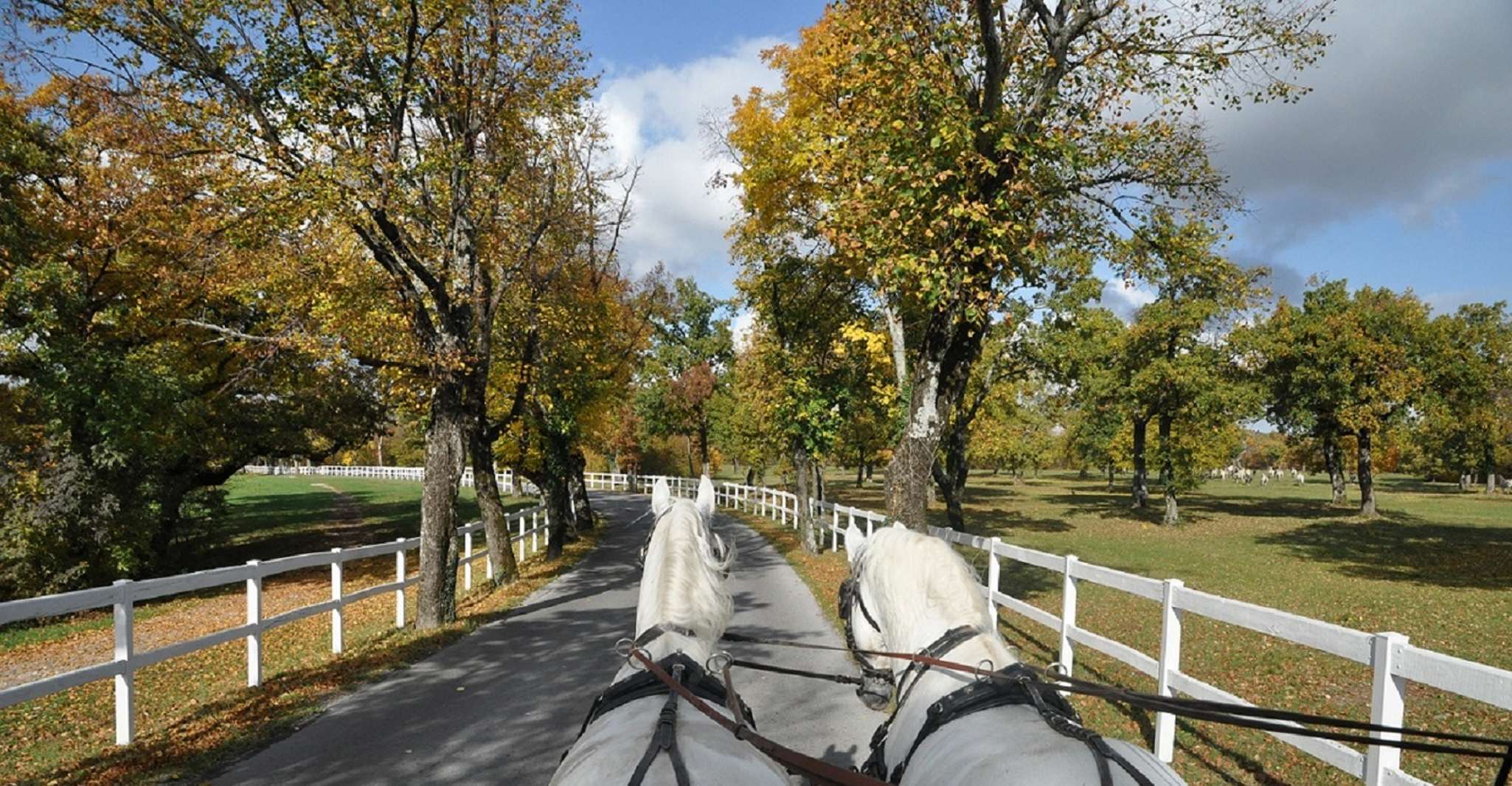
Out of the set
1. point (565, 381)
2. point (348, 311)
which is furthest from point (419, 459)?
point (348, 311)

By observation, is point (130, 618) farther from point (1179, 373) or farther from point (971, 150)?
point (1179, 373)

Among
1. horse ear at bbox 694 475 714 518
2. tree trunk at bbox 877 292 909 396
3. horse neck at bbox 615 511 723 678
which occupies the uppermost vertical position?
tree trunk at bbox 877 292 909 396

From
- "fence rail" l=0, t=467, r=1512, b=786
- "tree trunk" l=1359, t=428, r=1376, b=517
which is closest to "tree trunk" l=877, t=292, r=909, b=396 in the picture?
"fence rail" l=0, t=467, r=1512, b=786

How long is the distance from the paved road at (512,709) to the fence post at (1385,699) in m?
2.90

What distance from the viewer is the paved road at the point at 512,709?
516cm

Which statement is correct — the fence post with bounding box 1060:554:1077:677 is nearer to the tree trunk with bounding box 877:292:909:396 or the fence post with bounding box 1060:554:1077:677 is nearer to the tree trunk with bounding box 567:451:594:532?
the tree trunk with bounding box 877:292:909:396

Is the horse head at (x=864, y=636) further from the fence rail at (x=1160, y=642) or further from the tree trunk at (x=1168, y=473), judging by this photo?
the tree trunk at (x=1168, y=473)

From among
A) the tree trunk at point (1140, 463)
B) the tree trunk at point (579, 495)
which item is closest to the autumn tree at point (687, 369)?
the tree trunk at point (579, 495)

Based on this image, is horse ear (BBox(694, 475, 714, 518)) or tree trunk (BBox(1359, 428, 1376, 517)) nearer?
horse ear (BBox(694, 475, 714, 518))

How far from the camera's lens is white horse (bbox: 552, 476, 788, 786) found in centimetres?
212

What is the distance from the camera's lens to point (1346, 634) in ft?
12.5

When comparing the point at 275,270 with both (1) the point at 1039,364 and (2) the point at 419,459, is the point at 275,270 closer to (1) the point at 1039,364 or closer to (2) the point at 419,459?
(1) the point at 1039,364

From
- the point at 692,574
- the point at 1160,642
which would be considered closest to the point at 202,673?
the point at 692,574

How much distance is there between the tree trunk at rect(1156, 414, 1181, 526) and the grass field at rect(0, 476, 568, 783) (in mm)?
22152
